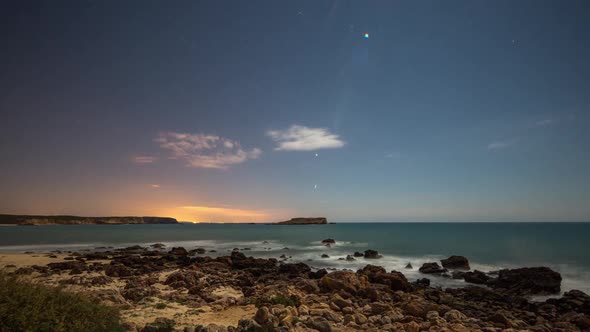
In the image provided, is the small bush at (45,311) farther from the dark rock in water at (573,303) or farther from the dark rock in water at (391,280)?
the dark rock in water at (573,303)

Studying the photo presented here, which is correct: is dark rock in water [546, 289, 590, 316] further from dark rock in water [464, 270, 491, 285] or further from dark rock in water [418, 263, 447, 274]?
dark rock in water [418, 263, 447, 274]

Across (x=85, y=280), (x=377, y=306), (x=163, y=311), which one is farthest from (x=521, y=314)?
(x=85, y=280)

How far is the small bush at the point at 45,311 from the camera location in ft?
22.2

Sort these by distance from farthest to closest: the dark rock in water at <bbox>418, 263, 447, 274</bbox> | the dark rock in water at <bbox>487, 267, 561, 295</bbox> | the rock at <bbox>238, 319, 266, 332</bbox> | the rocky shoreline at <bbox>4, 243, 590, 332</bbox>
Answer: the dark rock in water at <bbox>418, 263, 447, 274</bbox>
the dark rock in water at <bbox>487, 267, 561, 295</bbox>
the rocky shoreline at <bbox>4, 243, 590, 332</bbox>
the rock at <bbox>238, 319, 266, 332</bbox>

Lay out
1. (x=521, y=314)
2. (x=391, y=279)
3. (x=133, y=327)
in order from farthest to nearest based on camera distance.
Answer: (x=391, y=279) < (x=521, y=314) < (x=133, y=327)

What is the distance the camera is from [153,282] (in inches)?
784

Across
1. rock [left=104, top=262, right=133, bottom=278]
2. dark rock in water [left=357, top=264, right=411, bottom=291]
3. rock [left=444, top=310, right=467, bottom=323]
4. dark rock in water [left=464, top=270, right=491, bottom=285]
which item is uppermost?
rock [left=444, top=310, right=467, bottom=323]

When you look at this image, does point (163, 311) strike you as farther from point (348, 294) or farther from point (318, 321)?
point (348, 294)

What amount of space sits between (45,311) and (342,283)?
15089 millimetres

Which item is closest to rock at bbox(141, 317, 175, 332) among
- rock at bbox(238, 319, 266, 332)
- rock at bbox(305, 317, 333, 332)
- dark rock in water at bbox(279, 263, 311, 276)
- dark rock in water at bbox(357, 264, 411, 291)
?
rock at bbox(238, 319, 266, 332)

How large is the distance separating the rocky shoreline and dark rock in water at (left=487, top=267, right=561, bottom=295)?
7 cm

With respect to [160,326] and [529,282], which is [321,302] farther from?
[529,282]

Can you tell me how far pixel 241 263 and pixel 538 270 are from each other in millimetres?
28428

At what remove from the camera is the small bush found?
6754 millimetres
